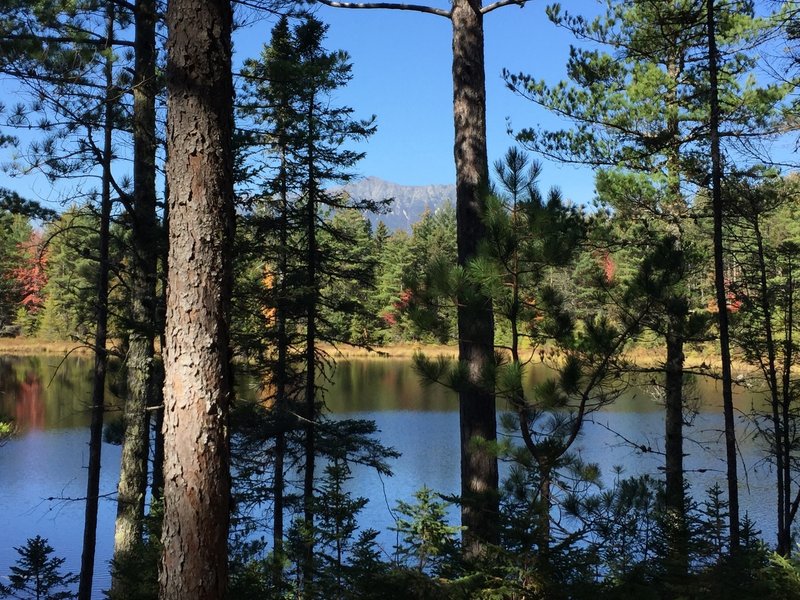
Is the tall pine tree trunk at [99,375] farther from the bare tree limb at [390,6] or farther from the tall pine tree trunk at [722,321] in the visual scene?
the tall pine tree trunk at [722,321]

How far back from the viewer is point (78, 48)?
19.4ft

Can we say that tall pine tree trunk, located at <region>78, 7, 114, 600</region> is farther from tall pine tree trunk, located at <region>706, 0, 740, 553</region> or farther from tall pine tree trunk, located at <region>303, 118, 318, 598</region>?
tall pine tree trunk, located at <region>706, 0, 740, 553</region>

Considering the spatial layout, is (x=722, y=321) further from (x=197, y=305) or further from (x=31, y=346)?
(x=31, y=346)

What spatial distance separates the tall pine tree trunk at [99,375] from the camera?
630 cm

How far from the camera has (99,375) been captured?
7.00 metres

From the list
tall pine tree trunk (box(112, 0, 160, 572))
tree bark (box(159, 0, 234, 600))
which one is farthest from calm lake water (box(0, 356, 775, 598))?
tree bark (box(159, 0, 234, 600))

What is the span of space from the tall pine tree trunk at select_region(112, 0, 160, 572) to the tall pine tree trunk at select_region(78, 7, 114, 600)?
296 millimetres

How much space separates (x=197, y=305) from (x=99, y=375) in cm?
490

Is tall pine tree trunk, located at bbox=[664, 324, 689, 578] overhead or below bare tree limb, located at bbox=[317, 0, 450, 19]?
below

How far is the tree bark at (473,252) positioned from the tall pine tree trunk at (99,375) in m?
3.13

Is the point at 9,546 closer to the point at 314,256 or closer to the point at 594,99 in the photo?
the point at 314,256

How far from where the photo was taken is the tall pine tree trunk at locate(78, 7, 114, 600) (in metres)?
6.30

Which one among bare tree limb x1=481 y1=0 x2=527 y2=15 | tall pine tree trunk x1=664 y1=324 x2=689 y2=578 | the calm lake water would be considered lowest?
the calm lake water

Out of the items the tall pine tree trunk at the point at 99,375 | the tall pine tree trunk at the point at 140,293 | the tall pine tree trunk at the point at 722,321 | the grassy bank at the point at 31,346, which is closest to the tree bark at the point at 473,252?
the tall pine tree trunk at the point at 722,321
